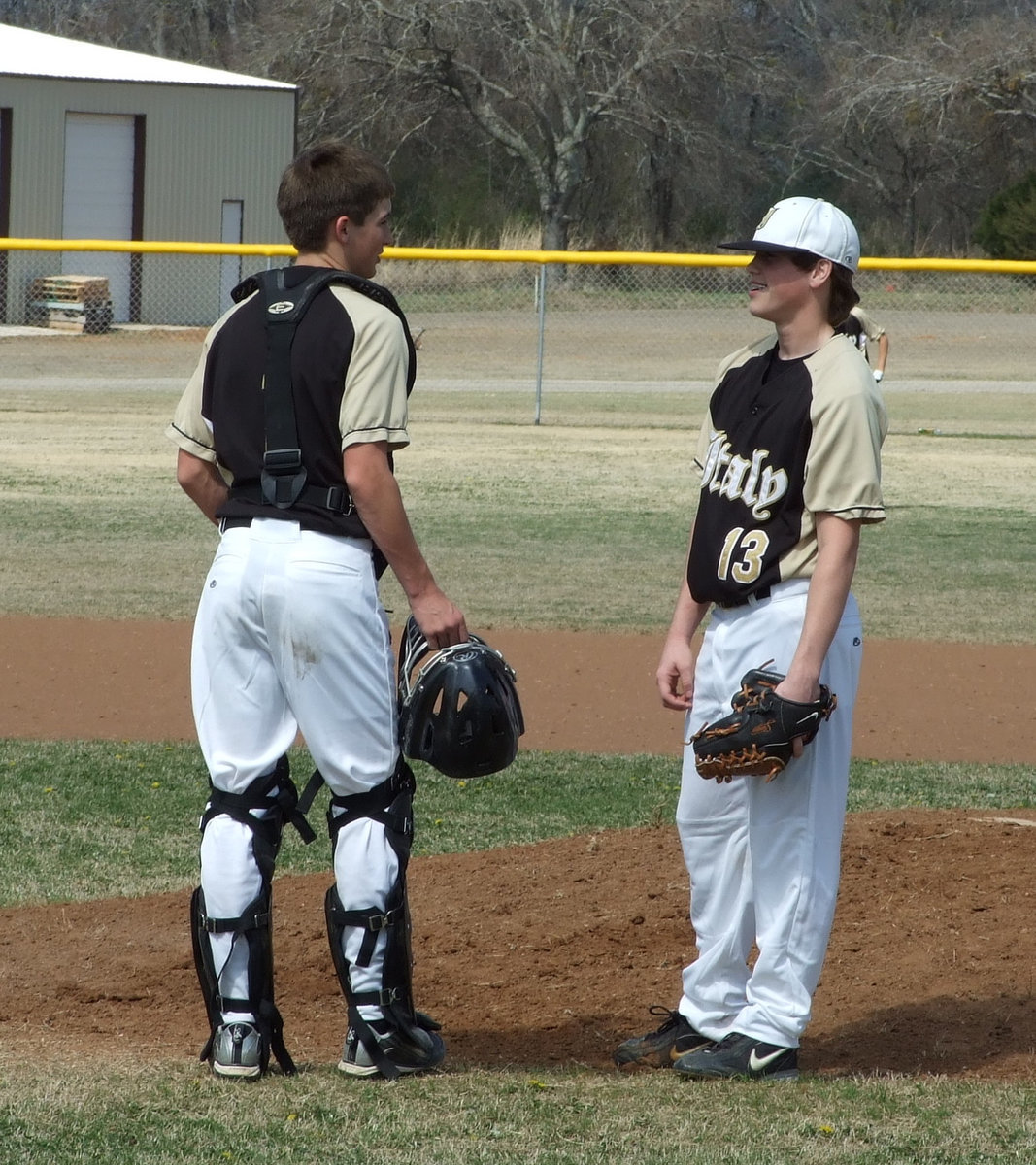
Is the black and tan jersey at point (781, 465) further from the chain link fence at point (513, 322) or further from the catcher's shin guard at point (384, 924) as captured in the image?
the chain link fence at point (513, 322)

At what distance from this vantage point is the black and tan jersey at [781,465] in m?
3.45

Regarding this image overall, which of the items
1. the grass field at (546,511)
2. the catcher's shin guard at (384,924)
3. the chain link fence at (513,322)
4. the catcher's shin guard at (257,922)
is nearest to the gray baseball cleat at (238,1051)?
the catcher's shin guard at (257,922)

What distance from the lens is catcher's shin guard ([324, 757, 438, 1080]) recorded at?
141 inches

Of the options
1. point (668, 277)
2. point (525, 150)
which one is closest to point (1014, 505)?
point (668, 277)

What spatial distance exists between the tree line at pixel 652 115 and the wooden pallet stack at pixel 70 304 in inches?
615

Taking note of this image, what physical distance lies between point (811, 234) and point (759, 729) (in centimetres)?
103

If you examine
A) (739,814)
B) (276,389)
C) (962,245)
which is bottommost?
(739,814)

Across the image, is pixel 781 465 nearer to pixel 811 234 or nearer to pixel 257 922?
pixel 811 234

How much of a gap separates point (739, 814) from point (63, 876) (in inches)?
110

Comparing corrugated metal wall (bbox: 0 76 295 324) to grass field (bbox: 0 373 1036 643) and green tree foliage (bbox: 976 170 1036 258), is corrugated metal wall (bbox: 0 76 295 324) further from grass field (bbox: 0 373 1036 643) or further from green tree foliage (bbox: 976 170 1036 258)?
green tree foliage (bbox: 976 170 1036 258)

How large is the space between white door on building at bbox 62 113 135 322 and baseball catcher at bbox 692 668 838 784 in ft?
96.1

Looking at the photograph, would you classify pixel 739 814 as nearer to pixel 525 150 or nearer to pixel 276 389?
pixel 276 389

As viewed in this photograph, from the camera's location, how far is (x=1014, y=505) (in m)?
15.0

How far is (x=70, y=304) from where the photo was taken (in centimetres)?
2428
